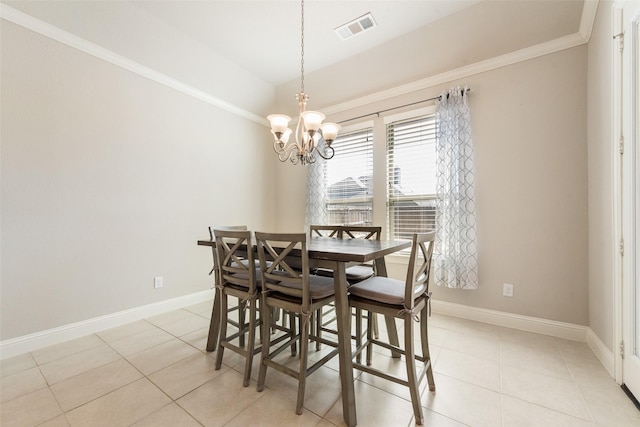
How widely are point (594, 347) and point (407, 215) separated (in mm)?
1914

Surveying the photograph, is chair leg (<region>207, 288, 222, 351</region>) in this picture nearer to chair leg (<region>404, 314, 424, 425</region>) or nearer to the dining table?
the dining table

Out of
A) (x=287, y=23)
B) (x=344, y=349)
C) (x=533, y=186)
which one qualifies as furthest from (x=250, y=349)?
(x=287, y=23)

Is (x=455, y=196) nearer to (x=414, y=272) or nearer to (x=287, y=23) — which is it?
(x=414, y=272)

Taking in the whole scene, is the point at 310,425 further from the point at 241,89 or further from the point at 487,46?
the point at 241,89

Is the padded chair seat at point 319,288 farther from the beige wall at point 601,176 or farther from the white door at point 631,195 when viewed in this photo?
the beige wall at point 601,176

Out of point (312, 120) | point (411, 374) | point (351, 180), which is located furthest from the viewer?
point (351, 180)

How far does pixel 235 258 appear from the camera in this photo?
1.79m

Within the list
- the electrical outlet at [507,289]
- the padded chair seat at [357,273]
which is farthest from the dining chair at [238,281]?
the electrical outlet at [507,289]

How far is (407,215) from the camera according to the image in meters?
3.20

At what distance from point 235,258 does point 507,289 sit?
8.59ft

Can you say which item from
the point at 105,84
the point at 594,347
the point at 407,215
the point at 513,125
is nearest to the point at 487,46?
the point at 513,125

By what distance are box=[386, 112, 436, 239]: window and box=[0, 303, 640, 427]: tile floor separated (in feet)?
4.51

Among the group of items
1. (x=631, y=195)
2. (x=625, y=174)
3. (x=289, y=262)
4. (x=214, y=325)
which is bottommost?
(x=214, y=325)

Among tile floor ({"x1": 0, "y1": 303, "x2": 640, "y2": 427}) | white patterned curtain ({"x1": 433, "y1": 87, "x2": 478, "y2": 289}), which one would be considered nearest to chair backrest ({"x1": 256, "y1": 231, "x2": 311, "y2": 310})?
tile floor ({"x1": 0, "y1": 303, "x2": 640, "y2": 427})
